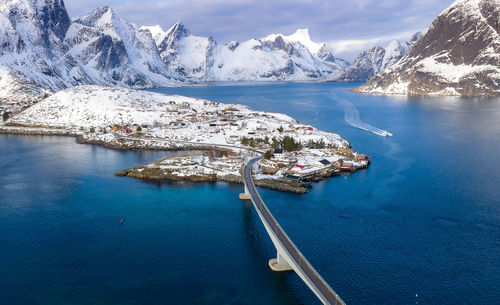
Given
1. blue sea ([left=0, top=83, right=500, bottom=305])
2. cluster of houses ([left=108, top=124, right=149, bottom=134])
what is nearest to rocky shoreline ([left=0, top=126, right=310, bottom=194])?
blue sea ([left=0, top=83, right=500, bottom=305])

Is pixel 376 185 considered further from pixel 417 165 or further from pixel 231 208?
pixel 231 208

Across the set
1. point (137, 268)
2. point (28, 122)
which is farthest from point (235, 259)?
point (28, 122)

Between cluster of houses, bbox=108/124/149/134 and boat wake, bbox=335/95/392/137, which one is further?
boat wake, bbox=335/95/392/137

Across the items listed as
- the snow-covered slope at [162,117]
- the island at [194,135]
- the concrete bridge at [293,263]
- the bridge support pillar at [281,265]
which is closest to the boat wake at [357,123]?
the island at [194,135]

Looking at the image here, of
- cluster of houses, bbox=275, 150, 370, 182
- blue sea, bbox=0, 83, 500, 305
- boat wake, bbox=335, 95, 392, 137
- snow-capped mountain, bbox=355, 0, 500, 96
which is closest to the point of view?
blue sea, bbox=0, 83, 500, 305

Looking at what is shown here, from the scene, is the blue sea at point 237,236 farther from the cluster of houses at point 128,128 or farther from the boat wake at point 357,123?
the boat wake at point 357,123

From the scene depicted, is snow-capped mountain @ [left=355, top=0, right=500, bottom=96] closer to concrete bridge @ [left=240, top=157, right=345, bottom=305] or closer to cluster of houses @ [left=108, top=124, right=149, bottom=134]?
cluster of houses @ [left=108, top=124, right=149, bottom=134]

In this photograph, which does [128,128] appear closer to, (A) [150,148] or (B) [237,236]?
(A) [150,148]

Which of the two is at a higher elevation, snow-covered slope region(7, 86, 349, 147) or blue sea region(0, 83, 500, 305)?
snow-covered slope region(7, 86, 349, 147)
